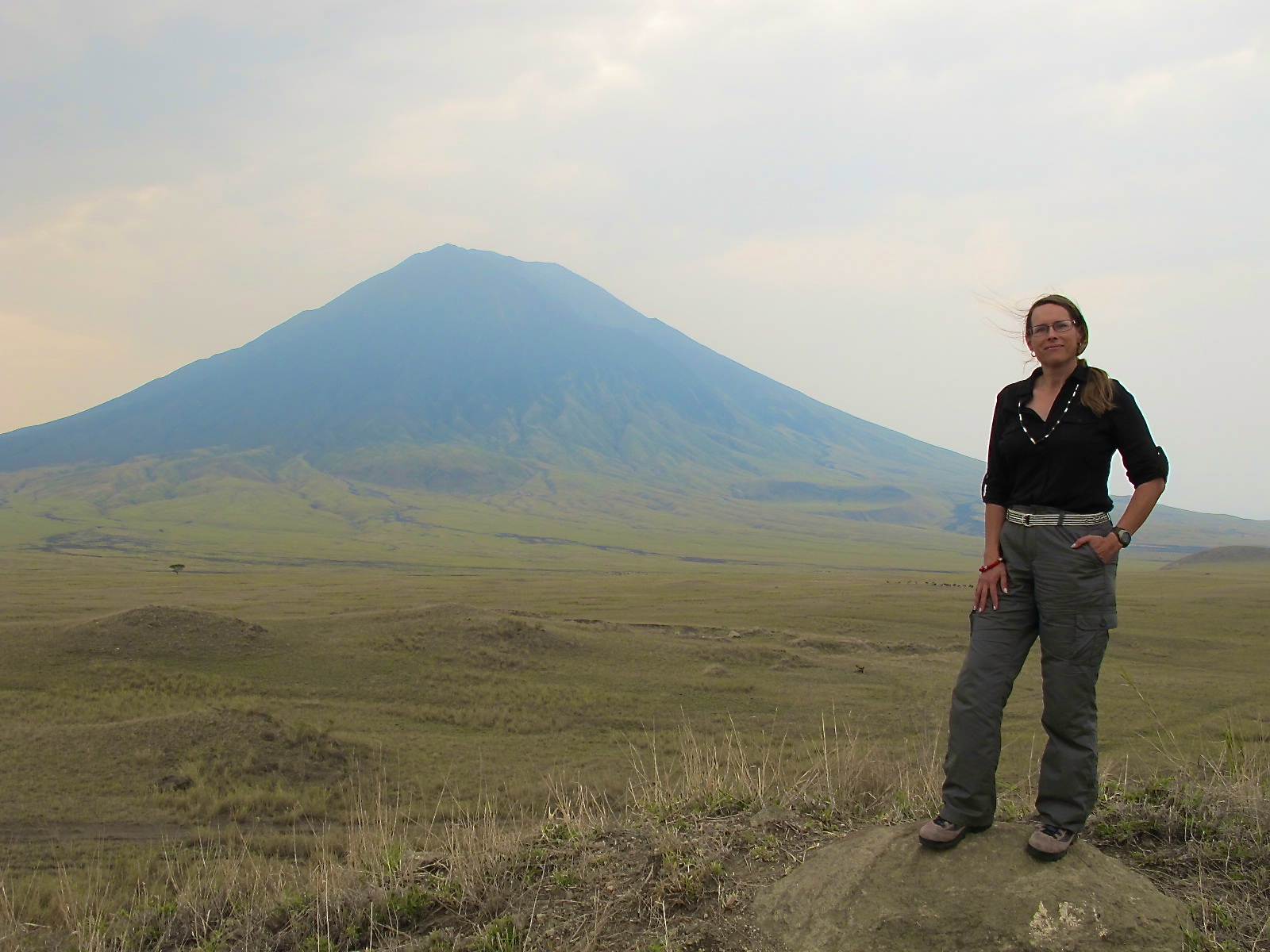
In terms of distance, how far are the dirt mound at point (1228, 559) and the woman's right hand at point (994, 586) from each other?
8171 cm

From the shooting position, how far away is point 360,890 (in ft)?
16.3

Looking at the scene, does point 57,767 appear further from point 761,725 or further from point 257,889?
point 761,725

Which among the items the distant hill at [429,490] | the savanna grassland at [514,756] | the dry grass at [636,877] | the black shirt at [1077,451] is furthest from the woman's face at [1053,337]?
the distant hill at [429,490]

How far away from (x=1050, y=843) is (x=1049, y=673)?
75cm

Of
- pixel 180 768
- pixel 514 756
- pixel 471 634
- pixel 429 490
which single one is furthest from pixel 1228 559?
pixel 429 490

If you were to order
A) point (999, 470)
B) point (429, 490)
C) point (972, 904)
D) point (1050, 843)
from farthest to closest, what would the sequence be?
point (429, 490) → point (999, 470) → point (1050, 843) → point (972, 904)

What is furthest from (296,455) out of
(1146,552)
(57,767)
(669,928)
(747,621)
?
(669,928)

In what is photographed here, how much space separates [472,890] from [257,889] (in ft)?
5.59

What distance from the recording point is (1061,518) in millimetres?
4184

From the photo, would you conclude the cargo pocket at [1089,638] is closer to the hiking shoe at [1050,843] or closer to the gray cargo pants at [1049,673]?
the gray cargo pants at [1049,673]

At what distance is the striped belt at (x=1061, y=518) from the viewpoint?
412 centimetres

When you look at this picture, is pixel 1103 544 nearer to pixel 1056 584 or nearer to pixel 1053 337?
pixel 1056 584

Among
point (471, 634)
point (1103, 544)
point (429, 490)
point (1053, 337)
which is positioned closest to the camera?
point (1103, 544)

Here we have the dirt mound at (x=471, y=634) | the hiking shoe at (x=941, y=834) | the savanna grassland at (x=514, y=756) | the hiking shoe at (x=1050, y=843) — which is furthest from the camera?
the dirt mound at (x=471, y=634)
